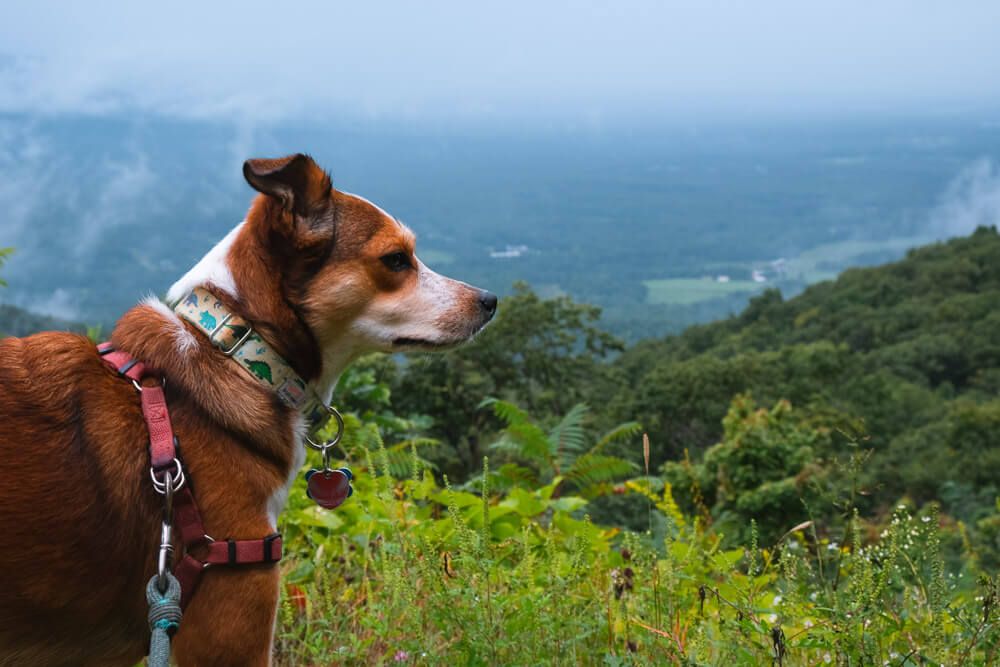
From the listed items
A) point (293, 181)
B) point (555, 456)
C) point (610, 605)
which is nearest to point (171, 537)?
point (293, 181)

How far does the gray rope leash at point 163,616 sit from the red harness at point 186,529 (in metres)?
0.09

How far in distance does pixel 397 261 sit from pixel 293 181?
511mm

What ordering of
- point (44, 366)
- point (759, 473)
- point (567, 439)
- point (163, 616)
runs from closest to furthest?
point (163, 616) → point (44, 366) → point (567, 439) → point (759, 473)

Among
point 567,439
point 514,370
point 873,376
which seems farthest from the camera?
point 514,370

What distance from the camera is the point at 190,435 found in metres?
2.49

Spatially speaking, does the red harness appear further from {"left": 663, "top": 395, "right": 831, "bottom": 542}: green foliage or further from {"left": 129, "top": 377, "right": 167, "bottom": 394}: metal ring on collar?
{"left": 663, "top": 395, "right": 831, "bottom": 542}: green foliage

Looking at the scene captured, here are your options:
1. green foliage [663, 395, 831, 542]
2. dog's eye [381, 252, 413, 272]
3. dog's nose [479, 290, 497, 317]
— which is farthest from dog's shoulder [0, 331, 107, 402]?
green foliage [663, 395, 831, 542]

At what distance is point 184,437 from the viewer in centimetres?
248

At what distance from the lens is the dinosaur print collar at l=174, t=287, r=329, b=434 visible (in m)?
2.67

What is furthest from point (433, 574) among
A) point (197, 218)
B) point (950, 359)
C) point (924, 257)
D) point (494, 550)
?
point (197, 218)

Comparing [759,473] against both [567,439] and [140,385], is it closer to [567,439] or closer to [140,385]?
[567,439]

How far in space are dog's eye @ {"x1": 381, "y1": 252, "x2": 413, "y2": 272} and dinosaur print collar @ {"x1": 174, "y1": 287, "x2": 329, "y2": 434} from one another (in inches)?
22.7

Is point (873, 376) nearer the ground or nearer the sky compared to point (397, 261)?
nearer the ground

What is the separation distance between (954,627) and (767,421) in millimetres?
11558
